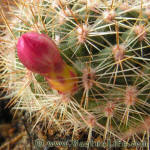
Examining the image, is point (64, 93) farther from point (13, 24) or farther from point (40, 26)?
point (13, 24)

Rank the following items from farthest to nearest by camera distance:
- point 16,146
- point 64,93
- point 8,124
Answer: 1. point 8,124
2. point 16,146
3. point 64,93

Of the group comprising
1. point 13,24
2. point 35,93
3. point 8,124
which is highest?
point 13,24

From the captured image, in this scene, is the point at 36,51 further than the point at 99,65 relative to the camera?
No

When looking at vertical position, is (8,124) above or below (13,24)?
below

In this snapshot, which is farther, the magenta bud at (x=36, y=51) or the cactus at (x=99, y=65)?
the cactus at (x=99, y=65)

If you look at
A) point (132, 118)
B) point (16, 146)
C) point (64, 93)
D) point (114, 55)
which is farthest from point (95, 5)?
point (16, 146)

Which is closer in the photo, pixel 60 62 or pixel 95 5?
pixel 60 62

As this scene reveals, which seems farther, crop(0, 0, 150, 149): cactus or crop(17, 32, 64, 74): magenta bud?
crop(0, 0, 150, 149): cactus

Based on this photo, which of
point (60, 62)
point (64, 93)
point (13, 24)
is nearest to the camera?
point (60, 62)
